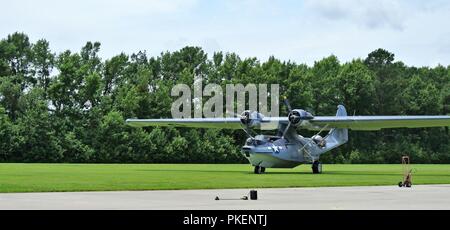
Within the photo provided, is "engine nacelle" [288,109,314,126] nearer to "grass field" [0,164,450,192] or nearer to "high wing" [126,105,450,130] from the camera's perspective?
"high wing" [126,105,450,130]

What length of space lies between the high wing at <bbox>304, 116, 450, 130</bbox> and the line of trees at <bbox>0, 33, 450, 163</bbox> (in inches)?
1470

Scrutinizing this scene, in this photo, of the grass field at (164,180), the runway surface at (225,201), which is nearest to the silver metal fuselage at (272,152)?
the grass field at (164,180)

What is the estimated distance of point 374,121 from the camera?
4984 cm

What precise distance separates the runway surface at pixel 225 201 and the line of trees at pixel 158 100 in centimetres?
5789

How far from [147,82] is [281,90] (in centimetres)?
1736

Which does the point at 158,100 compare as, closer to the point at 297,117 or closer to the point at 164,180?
the point at 297,117

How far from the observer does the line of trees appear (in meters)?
84.3

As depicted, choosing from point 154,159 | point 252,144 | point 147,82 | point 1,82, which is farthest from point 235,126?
point 147,82

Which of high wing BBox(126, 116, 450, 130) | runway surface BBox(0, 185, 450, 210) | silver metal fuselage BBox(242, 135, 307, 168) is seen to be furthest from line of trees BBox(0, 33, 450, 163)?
runway surface BBox(0, 185, 450, 210)

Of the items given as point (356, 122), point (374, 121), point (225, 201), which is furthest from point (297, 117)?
point (225, 201)

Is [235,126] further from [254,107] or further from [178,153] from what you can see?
[254,107]

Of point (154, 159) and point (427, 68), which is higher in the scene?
point (427, 68)
